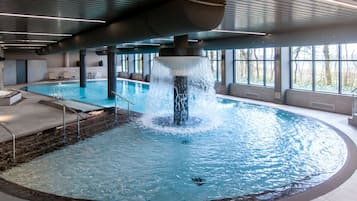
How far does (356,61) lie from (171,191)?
9863 mm

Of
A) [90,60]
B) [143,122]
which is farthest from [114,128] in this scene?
[90,60]

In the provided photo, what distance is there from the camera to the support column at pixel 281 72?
14562 mm

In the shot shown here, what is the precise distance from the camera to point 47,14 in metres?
6.72

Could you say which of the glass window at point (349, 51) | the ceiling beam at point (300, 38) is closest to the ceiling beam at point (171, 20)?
the ceiling beam at point (300, 38)

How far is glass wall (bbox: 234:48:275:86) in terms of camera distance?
16266 millimetres

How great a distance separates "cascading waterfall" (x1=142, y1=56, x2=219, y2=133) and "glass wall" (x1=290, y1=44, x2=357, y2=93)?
4.06 meters

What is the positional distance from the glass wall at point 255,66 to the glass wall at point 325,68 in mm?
1585

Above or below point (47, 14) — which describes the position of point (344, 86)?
below

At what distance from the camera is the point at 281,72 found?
14.6m

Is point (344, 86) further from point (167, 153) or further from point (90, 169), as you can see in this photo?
point (90, 169)

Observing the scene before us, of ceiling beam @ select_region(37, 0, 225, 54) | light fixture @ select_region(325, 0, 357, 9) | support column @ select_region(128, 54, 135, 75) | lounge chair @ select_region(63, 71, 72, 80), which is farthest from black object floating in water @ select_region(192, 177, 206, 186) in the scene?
lounge chair @ select_region(63, 71, 72, 80)

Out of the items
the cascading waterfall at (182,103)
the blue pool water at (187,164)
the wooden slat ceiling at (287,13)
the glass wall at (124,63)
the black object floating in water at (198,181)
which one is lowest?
the black object floating in water at (198,181)

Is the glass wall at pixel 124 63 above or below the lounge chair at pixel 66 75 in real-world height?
above

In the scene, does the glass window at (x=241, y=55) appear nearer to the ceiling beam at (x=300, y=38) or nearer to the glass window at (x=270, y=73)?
the glass window at (x=270, y=73)
